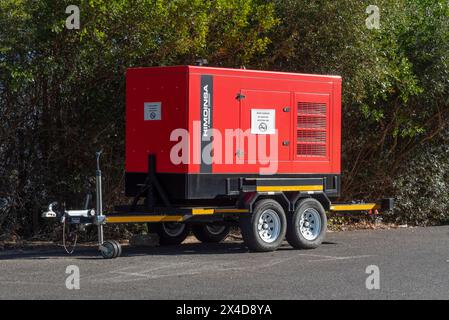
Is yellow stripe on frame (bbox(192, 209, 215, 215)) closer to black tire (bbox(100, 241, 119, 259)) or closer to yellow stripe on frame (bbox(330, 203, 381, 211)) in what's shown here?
black tire (bbox(100, 241, 119, 259))

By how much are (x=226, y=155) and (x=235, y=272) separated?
9.18 ft

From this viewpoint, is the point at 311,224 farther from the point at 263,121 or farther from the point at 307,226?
the point at 263,121

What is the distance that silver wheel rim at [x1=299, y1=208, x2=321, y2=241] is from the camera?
15.4 m

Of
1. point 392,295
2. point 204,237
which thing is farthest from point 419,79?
point 392,295

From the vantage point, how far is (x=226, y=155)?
48.2 ft

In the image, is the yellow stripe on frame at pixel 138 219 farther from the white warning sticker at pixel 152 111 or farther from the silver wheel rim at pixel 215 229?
the silver wheel rim at pixel 215 229

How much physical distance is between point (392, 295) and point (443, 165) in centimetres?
1109

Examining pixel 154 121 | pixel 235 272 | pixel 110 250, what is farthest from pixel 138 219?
pixel 235 272

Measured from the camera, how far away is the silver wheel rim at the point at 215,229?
1630 centimetres

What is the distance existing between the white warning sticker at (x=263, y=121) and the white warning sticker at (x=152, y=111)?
59.1 inches

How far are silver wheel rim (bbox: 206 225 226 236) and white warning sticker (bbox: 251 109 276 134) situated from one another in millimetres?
2134

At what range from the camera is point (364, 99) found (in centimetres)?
1880

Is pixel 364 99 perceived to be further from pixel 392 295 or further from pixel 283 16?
pixel 392 295

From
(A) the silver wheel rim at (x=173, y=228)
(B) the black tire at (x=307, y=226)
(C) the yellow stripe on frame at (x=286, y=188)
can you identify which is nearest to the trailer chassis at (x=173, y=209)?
(C) the yellow stripe on frame at (x=286, y=188)
